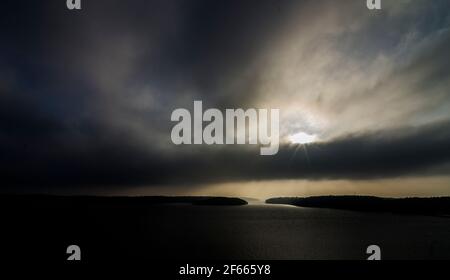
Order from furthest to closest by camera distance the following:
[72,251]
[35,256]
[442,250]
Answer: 1. [442,250]
2. [35,256]
3. [72,251]

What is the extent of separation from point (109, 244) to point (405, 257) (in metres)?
34.2

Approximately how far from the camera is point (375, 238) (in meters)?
52.2

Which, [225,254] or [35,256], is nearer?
[35,256]
